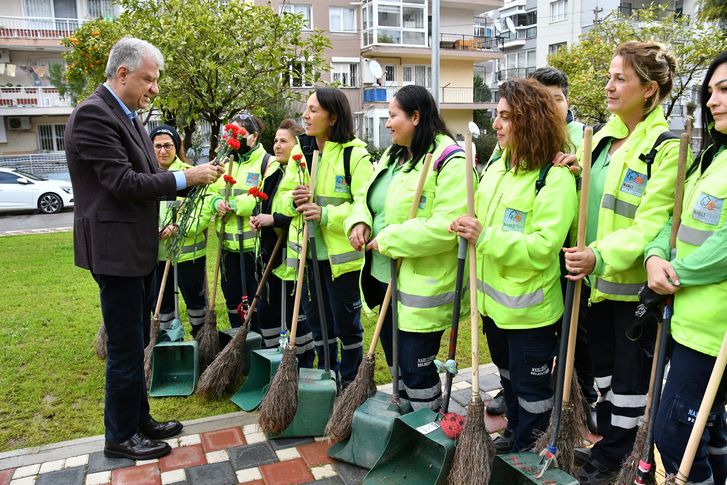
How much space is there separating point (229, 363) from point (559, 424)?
2397 millimetres

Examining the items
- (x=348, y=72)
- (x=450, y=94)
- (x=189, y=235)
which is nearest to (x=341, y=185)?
(x=189, y=235)

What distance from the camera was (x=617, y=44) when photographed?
15.1m

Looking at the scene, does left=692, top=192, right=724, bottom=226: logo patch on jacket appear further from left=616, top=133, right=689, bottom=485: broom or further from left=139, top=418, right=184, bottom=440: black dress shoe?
left=139, top=418, right=184, bottom=440: black dress shoe

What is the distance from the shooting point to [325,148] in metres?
3.92

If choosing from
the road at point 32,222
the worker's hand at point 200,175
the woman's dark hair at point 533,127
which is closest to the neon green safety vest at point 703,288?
the woman's dark hair at point 533,127

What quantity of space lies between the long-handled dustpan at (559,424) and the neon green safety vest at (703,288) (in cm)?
41

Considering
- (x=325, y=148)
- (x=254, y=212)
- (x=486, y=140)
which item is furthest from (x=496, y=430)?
(x=486, y=140)

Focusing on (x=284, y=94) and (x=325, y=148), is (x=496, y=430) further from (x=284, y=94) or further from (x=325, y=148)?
(x=284, y=94)

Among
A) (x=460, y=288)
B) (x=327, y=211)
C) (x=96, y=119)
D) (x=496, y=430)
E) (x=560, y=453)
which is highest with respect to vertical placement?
(x=96, y=119)

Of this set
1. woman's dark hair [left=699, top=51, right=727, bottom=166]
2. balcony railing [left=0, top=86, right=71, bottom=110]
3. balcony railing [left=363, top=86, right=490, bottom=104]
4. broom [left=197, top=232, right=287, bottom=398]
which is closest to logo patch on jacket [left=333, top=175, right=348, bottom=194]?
broom [left=197, top=232, right=287, bottom=398]

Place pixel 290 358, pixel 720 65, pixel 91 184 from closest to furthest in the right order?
pixel 720 65 → pixel 91 184 → pixel 290 358

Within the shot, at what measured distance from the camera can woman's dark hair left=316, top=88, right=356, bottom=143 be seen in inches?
150

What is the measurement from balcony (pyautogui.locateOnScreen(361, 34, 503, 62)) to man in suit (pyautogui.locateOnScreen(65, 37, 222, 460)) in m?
25.0

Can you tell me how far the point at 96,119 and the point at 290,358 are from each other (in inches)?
70.3
